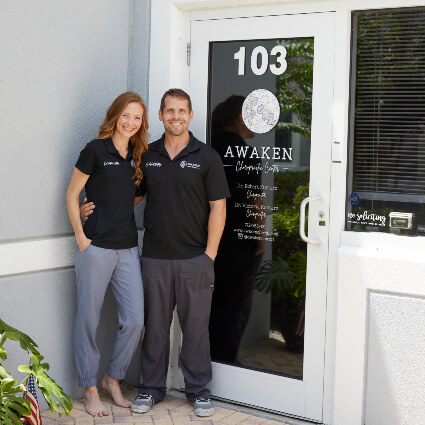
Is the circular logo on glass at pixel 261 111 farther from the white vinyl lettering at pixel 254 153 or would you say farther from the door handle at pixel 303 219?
the door handle at pixel 303 219

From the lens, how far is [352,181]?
4.09m

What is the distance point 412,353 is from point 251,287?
45.0 inches

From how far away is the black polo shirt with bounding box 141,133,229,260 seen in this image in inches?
166

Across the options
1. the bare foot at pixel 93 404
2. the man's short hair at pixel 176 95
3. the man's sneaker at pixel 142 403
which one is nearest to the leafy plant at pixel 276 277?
the man's sneaker at pixel 142 403

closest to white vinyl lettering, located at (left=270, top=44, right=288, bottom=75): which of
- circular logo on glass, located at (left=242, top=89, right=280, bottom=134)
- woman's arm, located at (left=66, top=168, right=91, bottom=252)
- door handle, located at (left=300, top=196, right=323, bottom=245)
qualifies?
circular logo on glass, located at (left=242, top=89, right=280, bottom=134)

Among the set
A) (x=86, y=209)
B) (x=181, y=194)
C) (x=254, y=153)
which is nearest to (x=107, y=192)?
(x=86, y=209)

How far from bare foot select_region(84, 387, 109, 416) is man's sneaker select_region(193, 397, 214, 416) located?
57 centimetres

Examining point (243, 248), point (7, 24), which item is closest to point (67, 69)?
point (7, 24)

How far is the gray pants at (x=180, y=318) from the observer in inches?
169

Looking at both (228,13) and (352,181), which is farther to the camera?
(228,13)

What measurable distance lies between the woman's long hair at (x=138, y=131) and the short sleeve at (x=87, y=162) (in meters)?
0.16

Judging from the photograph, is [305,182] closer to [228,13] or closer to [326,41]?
[326,41]

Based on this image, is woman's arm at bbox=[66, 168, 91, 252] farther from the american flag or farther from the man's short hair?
the american flag

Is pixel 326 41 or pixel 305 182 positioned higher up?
pixel 326 41
